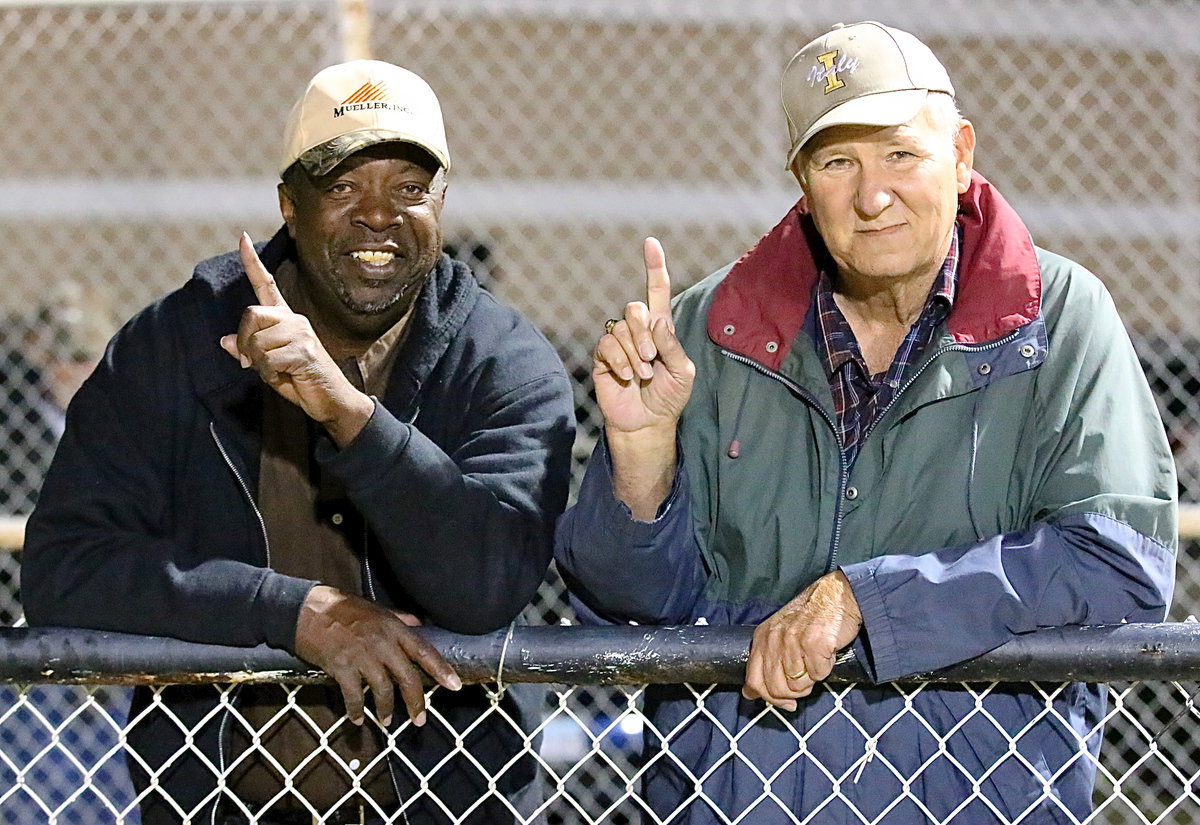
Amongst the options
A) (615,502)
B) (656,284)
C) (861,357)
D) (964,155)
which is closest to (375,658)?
(615,502)

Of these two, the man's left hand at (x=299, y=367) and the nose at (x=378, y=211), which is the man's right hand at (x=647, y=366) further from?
the nose at (x=378, y=211)

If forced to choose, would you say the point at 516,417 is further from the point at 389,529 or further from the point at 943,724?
the point at 943,724

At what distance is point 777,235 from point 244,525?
960 mm

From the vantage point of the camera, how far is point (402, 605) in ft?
7.43

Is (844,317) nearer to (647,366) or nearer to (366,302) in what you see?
(647,366)

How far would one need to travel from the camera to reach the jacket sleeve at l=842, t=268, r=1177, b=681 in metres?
1.80

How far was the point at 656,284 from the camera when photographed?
1.97m

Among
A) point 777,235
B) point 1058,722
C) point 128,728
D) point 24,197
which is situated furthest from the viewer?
point 24,197

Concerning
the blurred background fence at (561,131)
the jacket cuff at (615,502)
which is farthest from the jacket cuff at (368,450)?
the blurred background fence at (561,131)

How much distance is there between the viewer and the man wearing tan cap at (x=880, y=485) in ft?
6.10

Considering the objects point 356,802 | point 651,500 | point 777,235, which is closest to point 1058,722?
point 651,500

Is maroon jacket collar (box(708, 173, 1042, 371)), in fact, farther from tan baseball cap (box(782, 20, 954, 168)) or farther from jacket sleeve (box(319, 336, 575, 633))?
jacket sleeve (box(319, 336, 575, 633))

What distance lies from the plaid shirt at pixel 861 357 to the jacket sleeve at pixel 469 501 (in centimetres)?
43

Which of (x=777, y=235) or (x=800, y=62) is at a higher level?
(x=800, y=62)
